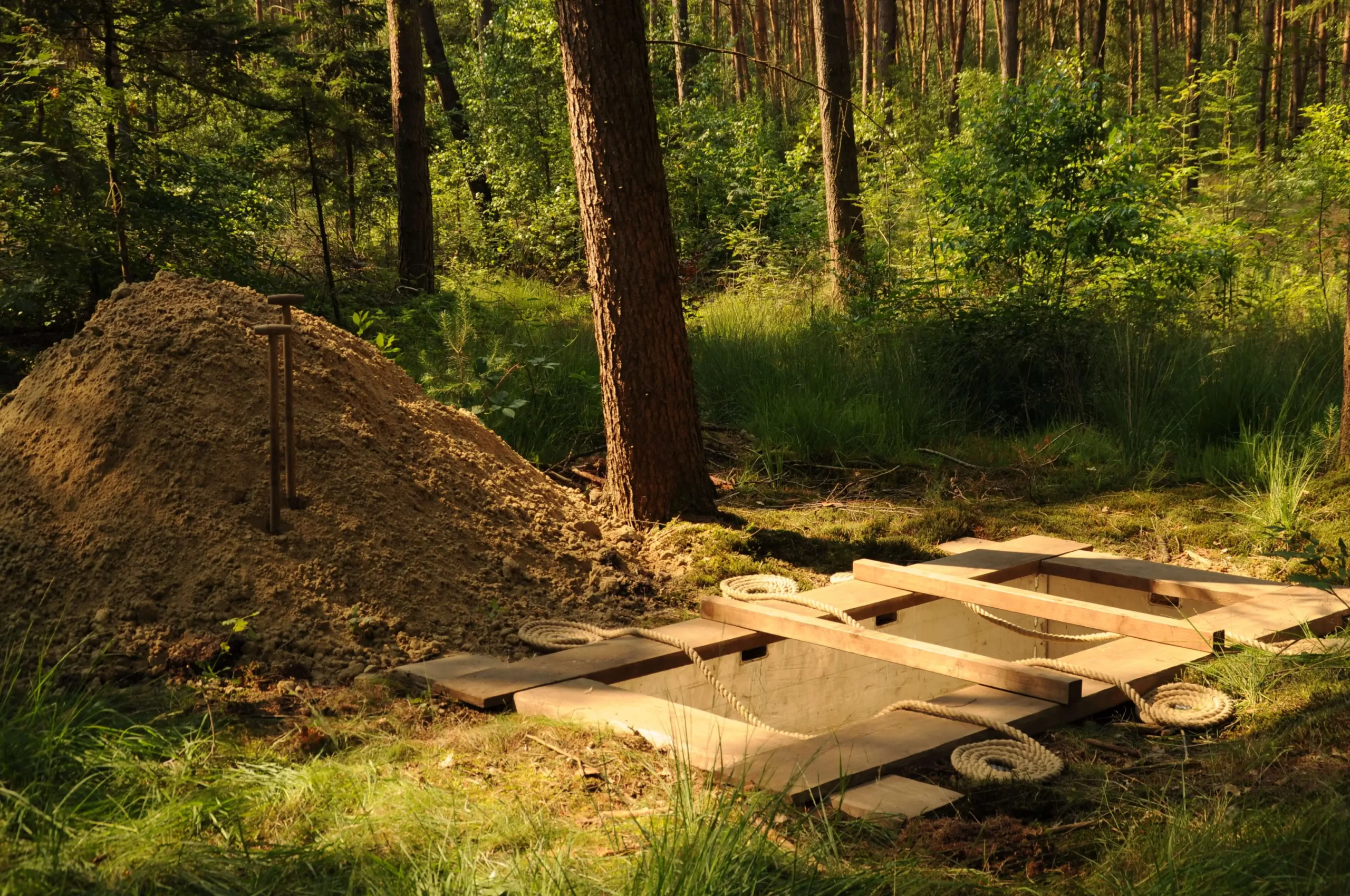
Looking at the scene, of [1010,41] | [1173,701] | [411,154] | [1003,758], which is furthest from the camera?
Result: [1010,41]

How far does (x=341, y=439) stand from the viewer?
4.43 metres

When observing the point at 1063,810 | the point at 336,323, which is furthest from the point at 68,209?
the point at 1063,810

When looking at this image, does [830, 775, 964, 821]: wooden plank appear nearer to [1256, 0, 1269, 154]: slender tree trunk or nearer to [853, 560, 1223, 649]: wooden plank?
[853, 560, 1223, 649]: wooden plank

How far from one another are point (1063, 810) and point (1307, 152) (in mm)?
14572

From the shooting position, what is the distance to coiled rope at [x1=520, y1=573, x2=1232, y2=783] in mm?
2781

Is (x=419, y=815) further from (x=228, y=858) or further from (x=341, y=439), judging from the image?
(x=341, y=439)

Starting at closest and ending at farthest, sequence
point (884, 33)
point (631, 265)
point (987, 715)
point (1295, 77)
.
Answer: point (987, 715)
point (631, 265)
point (884, 33)
point (1295, 77)

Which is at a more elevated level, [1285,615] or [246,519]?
[246,519]

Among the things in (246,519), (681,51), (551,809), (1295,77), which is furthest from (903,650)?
(1295,77)

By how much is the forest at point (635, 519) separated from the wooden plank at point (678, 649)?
0.03 metres

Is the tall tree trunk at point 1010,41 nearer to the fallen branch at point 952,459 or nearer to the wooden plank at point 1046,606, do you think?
the fallen branch at point 952,459

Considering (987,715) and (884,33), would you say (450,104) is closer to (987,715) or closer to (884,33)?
(884,33)

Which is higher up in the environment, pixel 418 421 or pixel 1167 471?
pixel 418 421

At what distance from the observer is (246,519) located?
4.04 m
